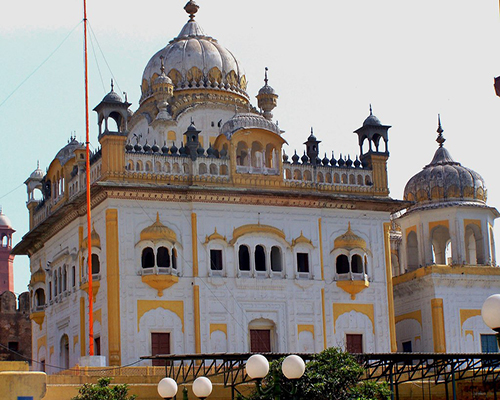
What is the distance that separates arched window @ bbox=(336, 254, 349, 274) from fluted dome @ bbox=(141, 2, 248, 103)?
8734 mm

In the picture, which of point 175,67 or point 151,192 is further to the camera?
point 175,67

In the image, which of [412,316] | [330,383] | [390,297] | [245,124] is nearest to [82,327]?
[245,124]

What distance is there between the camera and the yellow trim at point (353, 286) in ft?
127

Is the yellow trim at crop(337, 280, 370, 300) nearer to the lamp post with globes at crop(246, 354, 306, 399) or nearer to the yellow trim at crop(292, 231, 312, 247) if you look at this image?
the yellow trim at crop(292, 231, 312, 247)

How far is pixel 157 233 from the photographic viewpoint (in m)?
36.4

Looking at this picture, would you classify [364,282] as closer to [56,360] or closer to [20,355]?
[56,360]

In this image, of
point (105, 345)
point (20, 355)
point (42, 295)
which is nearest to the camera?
point (105, 345)

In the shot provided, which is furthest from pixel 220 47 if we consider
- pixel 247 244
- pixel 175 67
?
pixel 247 244

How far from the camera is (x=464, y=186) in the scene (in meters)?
43.7

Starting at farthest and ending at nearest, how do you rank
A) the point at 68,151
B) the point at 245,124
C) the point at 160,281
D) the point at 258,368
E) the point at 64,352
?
the point at 68,151
the point at 64,352
the point at 245,124
the point at 160,281
the point at 258,368

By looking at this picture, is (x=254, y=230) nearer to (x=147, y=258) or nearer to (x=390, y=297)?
(x=147, y=258)

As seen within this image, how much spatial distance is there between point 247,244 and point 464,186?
1083 centimetres

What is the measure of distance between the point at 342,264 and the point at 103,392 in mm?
14201

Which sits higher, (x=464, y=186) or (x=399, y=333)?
(x=464, y=186)
